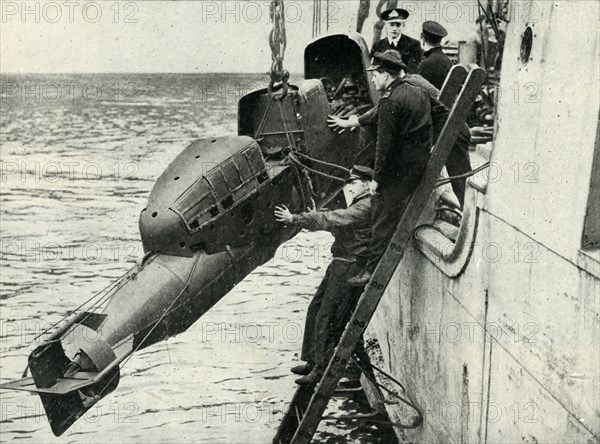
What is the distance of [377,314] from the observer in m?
11.8

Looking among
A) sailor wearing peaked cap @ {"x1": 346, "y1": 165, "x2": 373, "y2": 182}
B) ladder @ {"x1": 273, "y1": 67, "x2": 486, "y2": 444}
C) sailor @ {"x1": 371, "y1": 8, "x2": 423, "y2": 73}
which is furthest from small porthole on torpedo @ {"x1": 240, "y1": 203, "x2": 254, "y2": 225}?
sailor @ {"x1": 371, "y1": 8, "x2": 423, "y2": 73}

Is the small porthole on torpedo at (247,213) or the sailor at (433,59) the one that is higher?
the sailor at (433,59)

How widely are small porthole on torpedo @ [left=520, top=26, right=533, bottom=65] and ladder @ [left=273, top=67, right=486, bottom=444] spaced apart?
845mm

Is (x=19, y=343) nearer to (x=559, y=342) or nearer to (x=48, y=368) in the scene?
(x=48, y=368)

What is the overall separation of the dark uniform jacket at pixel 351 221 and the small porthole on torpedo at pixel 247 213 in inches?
24.9

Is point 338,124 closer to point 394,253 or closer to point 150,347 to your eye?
point 394,253

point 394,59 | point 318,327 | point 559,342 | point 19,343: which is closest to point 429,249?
point 318,327

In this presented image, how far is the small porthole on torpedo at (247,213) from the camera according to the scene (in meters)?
7.79

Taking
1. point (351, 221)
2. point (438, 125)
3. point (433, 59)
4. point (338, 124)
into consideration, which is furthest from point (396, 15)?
point (351, 221)

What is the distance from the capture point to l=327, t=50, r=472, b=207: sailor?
734cm

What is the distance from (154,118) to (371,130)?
63.0 meters

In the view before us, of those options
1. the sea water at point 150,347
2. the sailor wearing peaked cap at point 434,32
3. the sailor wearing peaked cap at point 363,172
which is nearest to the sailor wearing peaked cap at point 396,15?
the sailor wearing peaked cap at point 434,32

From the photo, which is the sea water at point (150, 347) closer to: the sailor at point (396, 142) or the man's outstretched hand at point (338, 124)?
the man's outstretched hand at point (338, 124)

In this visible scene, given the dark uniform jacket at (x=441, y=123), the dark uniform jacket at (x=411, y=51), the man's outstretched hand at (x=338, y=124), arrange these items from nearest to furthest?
the dark uniform jacket at (x=441, y=123), the man's outstretched hand at (x=338, y=124), the dark uniform jacket at (x=411, y=51)
